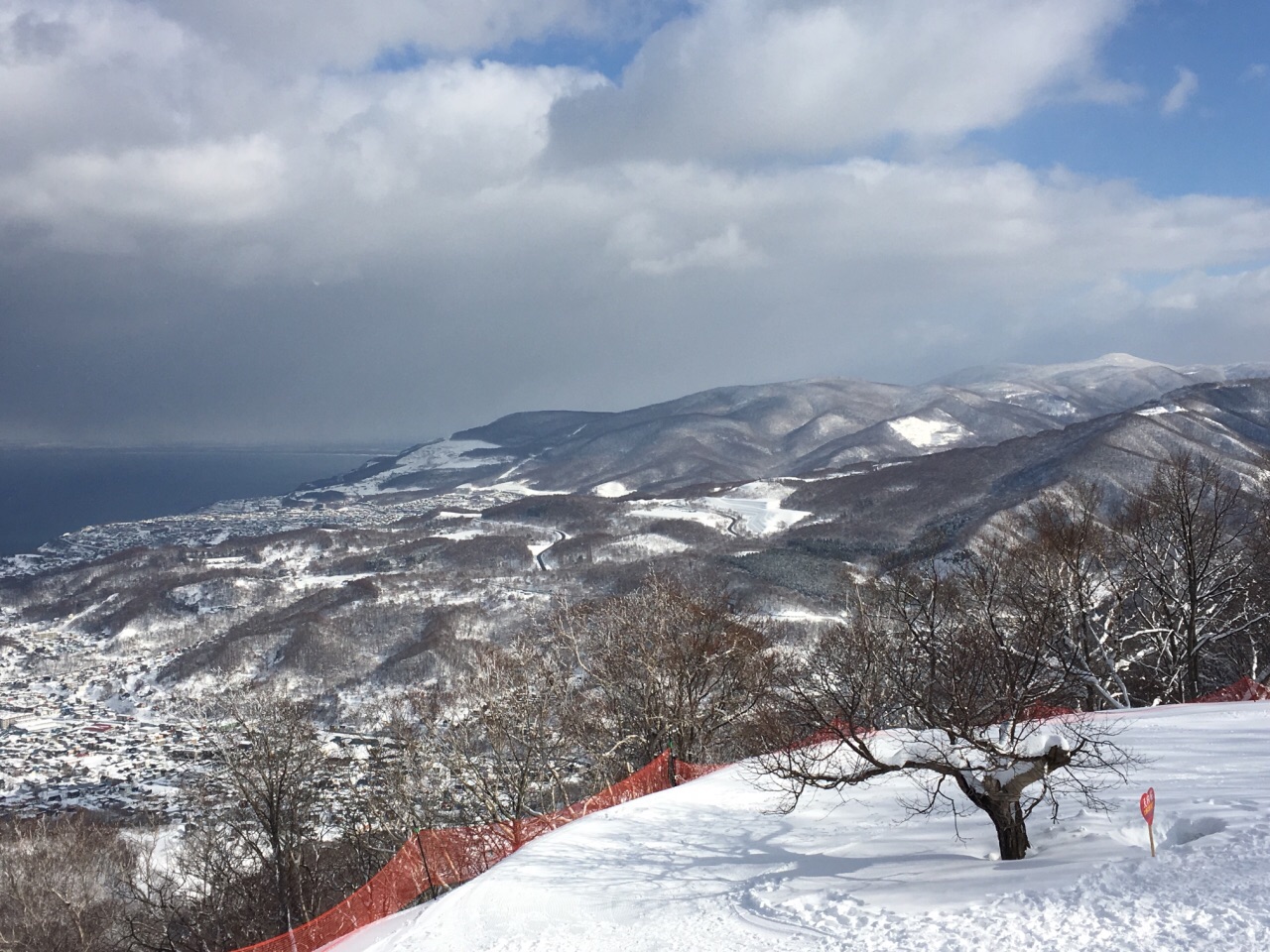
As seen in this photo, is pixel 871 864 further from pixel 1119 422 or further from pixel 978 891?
pixel 1119 422

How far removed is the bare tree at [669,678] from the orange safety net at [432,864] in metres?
4.28

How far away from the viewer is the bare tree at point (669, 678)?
23.7m

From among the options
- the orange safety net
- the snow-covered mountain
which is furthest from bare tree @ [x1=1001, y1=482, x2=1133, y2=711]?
the snow-covered mountain

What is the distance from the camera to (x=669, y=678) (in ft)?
80.7

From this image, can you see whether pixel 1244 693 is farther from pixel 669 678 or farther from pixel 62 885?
pixel 62 885

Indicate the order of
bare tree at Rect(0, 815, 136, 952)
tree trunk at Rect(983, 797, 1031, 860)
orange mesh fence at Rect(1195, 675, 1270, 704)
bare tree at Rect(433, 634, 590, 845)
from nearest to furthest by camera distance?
1. tree trunk at Rect(983, 797, 1031, 860)
2. orange mesh fence at Rect(1195, 675, 1270, 704)
3. bare tree at Rect(433, 634, 590, 845)
4. bare tree at Rect(0, 815, 136, 952)

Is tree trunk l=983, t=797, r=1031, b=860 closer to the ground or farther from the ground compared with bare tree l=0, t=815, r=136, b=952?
farther from the ground

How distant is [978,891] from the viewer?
31.0ft

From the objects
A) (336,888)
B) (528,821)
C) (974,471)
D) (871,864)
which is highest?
(974,471)

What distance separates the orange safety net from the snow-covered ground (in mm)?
2489

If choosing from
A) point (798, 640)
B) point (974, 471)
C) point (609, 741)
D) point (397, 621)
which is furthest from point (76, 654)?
point (974, 471)

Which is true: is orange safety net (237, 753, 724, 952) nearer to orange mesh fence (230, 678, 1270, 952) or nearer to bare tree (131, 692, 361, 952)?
orange mesh fence (230, 678, 1270, 952)

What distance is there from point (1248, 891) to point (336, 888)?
90.1ft

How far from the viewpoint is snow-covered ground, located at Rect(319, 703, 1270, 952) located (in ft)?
27.1
